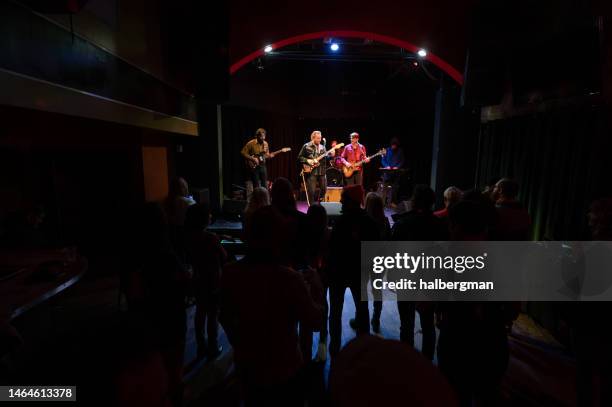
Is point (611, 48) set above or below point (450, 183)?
above

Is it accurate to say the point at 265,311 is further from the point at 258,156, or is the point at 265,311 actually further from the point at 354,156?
the point at 354,156

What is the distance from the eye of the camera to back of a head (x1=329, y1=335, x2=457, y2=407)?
746 millimetres

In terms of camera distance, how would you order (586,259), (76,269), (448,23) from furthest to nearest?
(448,23)
(76,269)
(586,259)

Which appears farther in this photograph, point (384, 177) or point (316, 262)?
point (384, 177)

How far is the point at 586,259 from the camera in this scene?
7.11 ft

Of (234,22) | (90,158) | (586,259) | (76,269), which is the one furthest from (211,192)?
(586,259)

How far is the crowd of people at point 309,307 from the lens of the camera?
0.86 metres

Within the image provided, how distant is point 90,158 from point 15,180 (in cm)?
139

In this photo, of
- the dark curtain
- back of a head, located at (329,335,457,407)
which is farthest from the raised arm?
back of a head, located at (329,335,457,407)

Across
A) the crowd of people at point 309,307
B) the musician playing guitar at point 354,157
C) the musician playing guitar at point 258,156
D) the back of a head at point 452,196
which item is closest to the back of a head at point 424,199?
the crowd of people at point 309,307

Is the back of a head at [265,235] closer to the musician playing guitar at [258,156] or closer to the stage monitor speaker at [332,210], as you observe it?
the stage monitor speaker at [332,210]

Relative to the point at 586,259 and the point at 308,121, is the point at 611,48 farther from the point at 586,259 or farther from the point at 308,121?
the point at 308,121

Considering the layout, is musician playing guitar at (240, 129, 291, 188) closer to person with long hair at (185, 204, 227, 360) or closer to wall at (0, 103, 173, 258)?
wall at (0, 103, 173, 258)

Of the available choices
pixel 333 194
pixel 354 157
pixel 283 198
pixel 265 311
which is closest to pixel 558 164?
pixel 283 198
